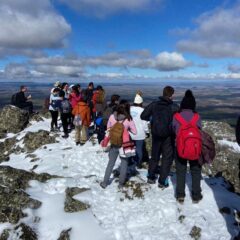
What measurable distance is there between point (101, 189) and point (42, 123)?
53.0 ft

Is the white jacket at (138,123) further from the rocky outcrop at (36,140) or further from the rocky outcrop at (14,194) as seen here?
the rocky outcrop at (36,140)

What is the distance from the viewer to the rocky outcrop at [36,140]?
2141cm

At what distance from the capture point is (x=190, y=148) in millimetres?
9773

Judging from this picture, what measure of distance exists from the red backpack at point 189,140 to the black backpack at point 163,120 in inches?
39.4

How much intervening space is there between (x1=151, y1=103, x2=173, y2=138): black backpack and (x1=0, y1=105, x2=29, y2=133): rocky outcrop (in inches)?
705

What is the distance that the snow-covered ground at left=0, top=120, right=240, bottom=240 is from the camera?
917 centimetres

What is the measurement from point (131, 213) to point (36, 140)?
12965mm

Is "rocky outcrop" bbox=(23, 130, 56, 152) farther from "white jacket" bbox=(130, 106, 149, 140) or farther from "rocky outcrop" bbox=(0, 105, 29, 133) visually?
"white jacket" bbox=(130, 106, 149, 140)

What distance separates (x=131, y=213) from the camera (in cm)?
1031

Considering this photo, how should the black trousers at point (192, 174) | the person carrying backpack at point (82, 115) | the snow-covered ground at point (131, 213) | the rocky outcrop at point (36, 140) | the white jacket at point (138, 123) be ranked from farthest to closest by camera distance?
the rocky outcrop at point (36, 140) → the person carrying backpack at point (82, 115) → the white jacket at point (138, 123) → the black trousers at point (192, 174) → the snow-covered ground at point (131, 213)

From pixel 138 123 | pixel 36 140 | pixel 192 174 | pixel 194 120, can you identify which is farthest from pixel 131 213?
pixel 36 140

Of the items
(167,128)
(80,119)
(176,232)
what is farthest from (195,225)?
(80,119)

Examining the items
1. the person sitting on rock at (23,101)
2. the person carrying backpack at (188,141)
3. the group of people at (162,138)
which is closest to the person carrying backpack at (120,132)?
the group of people at (162,138)

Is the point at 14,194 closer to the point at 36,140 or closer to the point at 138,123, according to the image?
the point at 138,123
